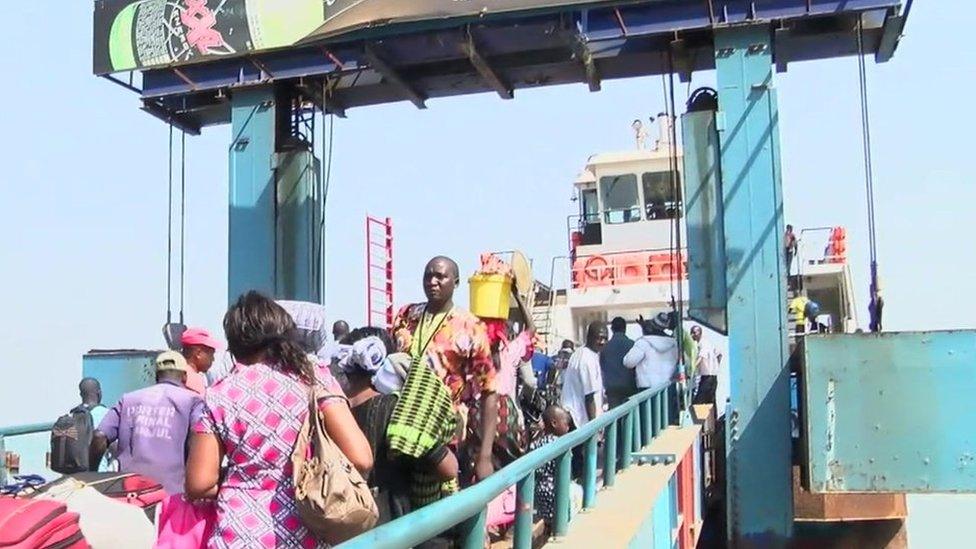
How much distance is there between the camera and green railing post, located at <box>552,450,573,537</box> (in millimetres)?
3814

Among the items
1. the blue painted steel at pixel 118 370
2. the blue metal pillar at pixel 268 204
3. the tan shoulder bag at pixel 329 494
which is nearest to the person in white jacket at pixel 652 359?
the blue metal pillar at pixel 268 204

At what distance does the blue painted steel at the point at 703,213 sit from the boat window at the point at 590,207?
10.6 metres

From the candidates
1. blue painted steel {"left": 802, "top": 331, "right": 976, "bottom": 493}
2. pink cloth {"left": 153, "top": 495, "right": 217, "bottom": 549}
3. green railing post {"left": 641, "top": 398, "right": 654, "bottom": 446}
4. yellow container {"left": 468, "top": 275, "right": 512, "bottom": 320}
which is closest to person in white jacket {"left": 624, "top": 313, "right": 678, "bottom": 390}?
green railing post {"left": 641, "top": 398, "right": 654, "bottom": 446}

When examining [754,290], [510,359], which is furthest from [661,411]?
[510,359]

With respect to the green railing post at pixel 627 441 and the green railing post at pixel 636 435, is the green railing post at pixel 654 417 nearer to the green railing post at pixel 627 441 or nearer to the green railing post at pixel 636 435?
the green railing post at pixel 636 435

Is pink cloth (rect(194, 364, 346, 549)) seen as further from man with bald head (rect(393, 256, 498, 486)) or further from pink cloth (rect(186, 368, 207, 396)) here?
pink cloth (rect(186, 368, 207, 396))

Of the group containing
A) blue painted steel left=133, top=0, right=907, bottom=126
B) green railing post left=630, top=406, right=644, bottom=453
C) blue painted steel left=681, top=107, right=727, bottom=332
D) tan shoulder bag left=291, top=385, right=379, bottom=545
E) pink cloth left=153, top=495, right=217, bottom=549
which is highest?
blue painted steel left=133, top=0, right=907, bottom=126

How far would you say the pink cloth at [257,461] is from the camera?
8.52 ft

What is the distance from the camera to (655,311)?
16469 millimetres

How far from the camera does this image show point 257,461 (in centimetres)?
263

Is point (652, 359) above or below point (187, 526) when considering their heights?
above

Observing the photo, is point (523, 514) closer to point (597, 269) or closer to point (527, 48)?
point (527, 48)

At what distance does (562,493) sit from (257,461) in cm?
154

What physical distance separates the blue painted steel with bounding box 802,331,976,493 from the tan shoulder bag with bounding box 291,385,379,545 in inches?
186
